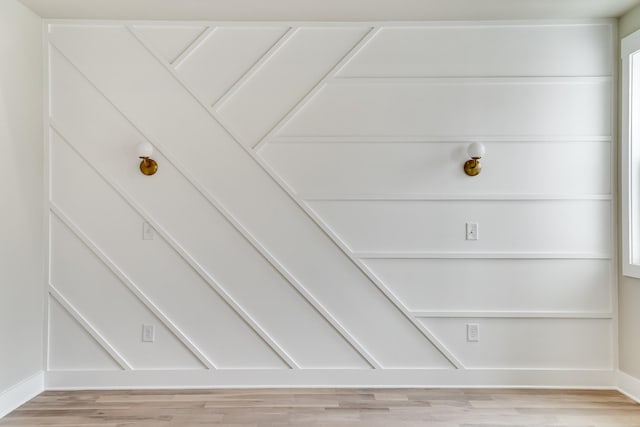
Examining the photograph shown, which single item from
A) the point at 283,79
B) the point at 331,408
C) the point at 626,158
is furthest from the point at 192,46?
the point at 626,158

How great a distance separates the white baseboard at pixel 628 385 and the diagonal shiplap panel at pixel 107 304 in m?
2.81

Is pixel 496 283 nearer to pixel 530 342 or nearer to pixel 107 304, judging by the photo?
pixel 530 342

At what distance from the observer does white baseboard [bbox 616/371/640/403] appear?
3074 millimetres

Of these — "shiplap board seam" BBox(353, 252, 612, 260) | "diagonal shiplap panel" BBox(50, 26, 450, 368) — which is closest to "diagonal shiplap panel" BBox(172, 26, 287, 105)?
"diagonal shiplap panel" BBox(50, 26, 450, 368)

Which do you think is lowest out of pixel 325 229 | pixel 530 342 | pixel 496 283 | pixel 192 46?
pixel 530 342

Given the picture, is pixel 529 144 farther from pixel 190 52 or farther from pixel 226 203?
pixel 190 52

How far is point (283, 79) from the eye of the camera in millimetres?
3293

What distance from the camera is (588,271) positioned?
328cm

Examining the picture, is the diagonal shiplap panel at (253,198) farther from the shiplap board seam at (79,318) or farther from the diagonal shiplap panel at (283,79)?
the shiplap board seam at (79,318)

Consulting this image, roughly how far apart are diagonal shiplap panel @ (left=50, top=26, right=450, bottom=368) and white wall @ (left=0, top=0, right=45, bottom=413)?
323 mm

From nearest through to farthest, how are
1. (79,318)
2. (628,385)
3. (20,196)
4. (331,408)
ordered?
(331,408) → (20,196) → (628,385) → (79,318)

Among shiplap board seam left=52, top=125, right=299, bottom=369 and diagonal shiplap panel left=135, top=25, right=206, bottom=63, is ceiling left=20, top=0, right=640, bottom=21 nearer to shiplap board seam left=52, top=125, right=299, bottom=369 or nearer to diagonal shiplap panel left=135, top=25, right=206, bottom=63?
diagonal shiplap panel left=135, top=25, right=206, bottom=63

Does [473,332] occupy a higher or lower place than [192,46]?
lower

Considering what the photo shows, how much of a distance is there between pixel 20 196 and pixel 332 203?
1.95m
